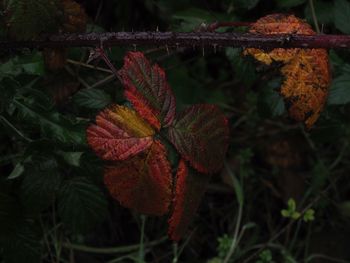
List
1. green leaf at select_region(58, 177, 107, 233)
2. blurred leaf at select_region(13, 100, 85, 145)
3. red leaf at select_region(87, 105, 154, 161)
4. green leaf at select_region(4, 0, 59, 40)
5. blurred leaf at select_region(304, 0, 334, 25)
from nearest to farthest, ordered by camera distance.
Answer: red leaf at select_region(87, 105, 154, 161) → green leaf at select_region(4, 0, 59, 40) → blurred leaf at select_region(13, 100, 85, 145) → green leaf at select_region(58, 177, 107, 233) → blurred leaf at select_region(304, 0, 334, 25)

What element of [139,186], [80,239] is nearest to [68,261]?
[80,239]

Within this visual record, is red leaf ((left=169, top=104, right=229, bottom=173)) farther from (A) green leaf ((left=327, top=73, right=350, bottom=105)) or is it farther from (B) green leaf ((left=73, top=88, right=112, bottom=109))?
(A) green leaf ((left=327, top=73, right=350, bottom=105))

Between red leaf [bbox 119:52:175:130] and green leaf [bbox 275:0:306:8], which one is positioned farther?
green leaf [bbox 275:0:306:8]

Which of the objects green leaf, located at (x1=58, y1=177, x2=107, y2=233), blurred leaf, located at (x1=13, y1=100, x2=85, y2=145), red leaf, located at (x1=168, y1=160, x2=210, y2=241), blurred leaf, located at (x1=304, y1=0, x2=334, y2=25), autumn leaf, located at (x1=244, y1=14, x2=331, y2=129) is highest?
blurred leaf, located at (x1=304, y1=0, x2=334, y2=25)

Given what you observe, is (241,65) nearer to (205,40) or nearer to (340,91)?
(340,91)

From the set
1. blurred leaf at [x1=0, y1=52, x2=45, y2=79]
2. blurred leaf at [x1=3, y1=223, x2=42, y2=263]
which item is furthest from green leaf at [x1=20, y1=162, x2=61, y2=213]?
blurred leaf at [x1=0, y1=52, x2=45, y2=79]

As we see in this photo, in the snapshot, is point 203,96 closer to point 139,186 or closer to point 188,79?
point 188,79
